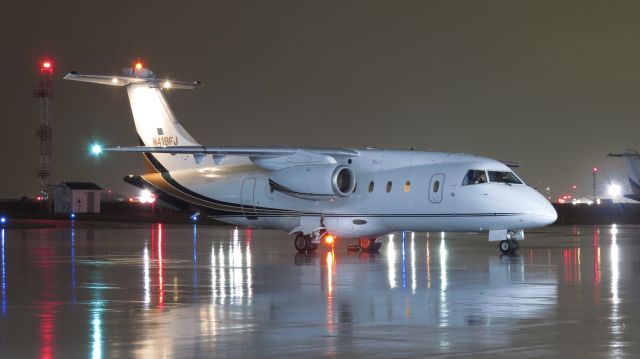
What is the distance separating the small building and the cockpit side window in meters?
62.3

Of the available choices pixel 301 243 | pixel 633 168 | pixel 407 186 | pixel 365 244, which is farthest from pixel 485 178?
pixel 633 168

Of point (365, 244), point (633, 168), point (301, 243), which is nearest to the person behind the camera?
point (301, 243)

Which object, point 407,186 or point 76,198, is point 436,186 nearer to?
point 407,186

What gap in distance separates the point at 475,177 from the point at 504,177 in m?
0.89

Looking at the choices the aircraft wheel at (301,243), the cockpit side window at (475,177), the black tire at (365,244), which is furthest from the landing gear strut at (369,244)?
the cockpit side window at (475,177)

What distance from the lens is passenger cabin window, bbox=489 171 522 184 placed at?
28128 mm

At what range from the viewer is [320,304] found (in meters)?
15.2

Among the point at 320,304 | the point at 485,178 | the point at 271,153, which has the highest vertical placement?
the point at 271,153

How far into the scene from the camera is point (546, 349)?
35.2 ft

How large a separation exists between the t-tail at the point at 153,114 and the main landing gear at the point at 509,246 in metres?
12.7

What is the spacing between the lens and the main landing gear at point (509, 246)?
2720 cm

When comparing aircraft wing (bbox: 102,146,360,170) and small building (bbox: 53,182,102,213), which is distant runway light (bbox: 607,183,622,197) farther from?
aircraft wing (bbox: 102,146,360,170)

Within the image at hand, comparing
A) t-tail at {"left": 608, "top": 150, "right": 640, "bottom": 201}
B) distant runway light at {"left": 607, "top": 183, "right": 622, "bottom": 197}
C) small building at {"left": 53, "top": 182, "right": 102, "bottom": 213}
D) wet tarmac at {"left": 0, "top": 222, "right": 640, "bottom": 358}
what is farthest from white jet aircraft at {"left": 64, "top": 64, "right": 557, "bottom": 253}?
distant runway light at {"left": 607, "top": 183, "right": 622, "bottom": 197}

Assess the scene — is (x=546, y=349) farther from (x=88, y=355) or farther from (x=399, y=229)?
(x=399, y=229)
